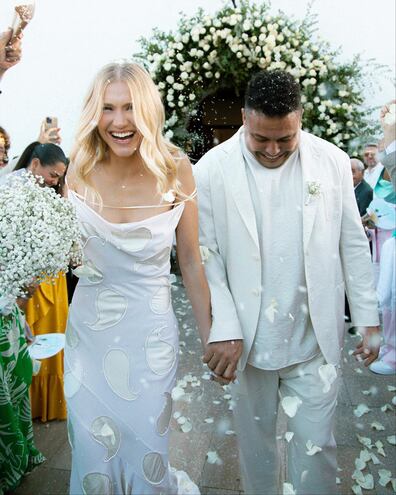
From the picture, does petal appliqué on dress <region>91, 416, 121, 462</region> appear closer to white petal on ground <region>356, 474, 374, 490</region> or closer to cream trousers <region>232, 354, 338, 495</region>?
cream trousers <region>232, 354, 338, 495</region>

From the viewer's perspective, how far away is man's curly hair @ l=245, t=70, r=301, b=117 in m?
2.22

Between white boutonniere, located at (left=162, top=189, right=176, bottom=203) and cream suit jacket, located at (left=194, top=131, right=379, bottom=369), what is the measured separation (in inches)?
5.5

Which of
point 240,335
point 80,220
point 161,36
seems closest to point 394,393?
point 240,335

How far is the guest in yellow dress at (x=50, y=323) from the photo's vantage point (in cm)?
373

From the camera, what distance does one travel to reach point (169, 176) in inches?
96.0

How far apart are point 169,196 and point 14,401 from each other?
1.50 metres

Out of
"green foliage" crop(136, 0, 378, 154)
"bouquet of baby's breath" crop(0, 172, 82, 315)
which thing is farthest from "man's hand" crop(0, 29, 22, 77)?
"green foliage" crop(136, 0, 378, 154)

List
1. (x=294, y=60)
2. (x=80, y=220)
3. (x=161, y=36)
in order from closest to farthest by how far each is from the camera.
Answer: (x=80, y=220) < (x=294, y=60) < (x=161, y=36)

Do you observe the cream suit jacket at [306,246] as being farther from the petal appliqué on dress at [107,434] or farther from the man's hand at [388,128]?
the man's hand at [388,128]

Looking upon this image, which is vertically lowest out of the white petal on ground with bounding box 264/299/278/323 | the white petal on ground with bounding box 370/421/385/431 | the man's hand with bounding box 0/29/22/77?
the white petal on ground with bounding box 370/421/385/431

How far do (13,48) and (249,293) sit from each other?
1.43 m

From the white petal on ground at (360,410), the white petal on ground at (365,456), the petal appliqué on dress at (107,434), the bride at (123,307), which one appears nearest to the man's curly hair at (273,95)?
the bride at (123,307)

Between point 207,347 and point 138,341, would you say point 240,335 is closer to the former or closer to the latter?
point 207,347

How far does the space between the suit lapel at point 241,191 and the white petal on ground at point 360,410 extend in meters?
2.21
